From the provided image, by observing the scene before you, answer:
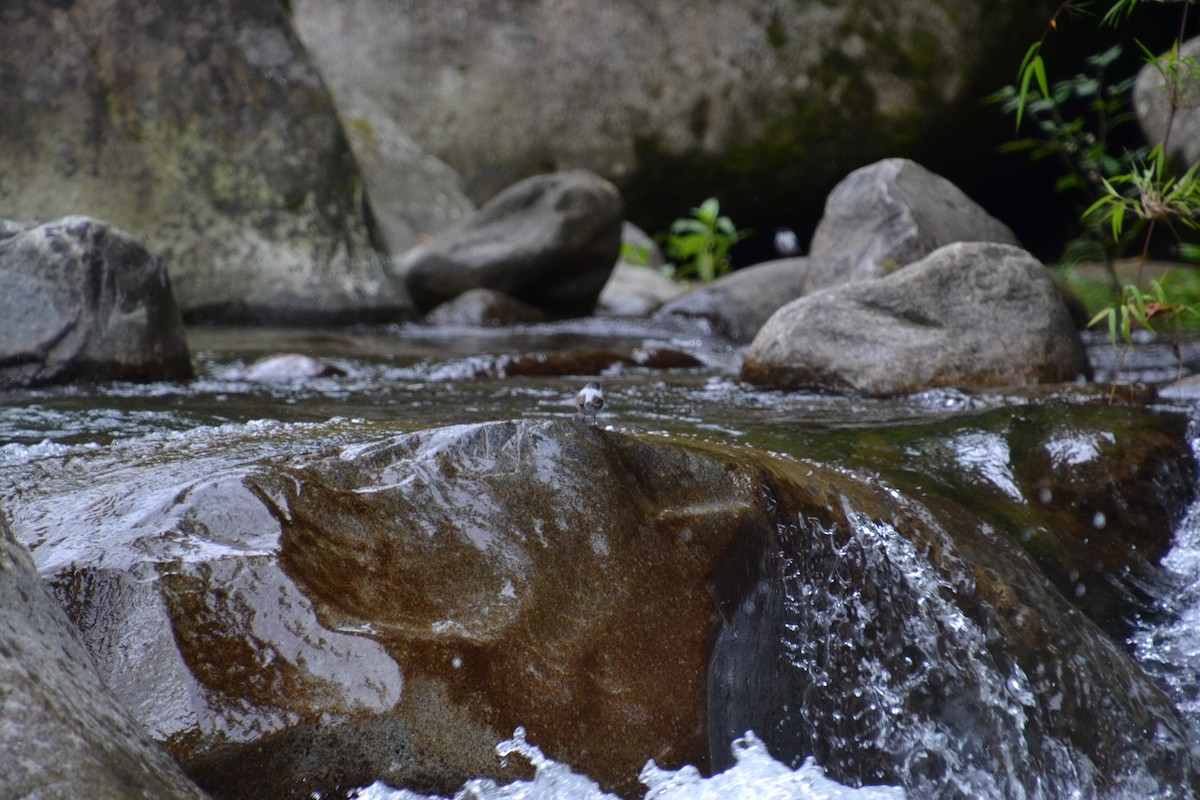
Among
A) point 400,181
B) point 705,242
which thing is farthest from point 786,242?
point 400,181

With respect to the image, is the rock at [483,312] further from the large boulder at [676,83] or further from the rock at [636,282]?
the large boulder at [676,83]

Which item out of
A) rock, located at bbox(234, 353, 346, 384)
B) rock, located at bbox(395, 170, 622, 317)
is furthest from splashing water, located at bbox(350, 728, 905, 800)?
rock, located at bbox(395, 170, 622, 317)

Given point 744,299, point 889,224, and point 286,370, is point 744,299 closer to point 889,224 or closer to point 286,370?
point 889,224

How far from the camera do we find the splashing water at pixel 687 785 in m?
1.83

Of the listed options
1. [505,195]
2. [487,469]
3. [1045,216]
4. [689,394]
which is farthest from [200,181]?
[1045,216]

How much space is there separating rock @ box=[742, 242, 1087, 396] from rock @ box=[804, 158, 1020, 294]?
838mm

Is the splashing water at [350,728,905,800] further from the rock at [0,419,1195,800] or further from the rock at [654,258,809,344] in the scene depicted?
the rock at [654,258,809,344]

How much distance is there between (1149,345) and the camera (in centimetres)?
634

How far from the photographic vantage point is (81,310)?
447cm

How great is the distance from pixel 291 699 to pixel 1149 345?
5.81 meters

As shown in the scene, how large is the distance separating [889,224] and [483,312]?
317 cm

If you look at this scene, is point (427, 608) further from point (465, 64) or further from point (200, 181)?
point (465, 64)

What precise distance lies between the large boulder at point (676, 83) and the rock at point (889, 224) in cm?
598

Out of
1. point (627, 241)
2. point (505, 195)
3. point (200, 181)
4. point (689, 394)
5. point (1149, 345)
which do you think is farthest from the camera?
point (627, 241)
